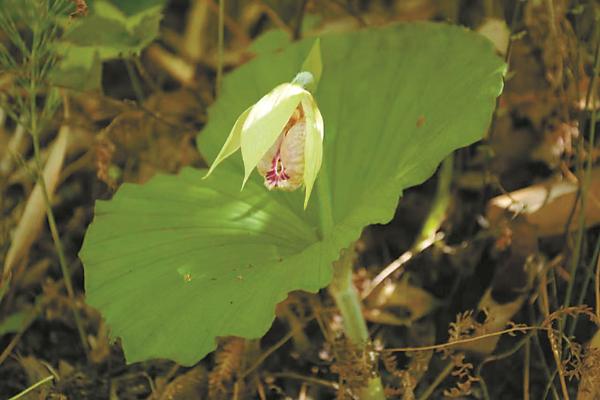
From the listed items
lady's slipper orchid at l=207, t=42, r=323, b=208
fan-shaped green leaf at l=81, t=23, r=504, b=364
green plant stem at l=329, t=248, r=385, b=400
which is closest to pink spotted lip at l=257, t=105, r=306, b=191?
lady's slipper orchid at l=207, t=42, r=323, b=208

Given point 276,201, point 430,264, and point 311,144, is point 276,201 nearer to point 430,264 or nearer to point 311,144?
point 311,144

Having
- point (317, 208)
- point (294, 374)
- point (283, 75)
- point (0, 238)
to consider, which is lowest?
point (294, 374)

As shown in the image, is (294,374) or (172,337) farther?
(294,374)

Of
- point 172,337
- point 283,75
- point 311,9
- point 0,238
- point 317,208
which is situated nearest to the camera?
point 172,337

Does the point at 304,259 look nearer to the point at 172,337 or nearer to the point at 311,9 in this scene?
the point at 172,337

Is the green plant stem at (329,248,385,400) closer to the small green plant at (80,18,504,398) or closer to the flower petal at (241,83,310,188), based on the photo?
the small green plant at (80,18,504,398)

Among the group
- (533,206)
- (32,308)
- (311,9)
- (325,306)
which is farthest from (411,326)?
(311,9)

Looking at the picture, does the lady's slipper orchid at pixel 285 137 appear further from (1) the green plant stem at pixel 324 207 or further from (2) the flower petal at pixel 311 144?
(1) the green plant stem at pixel 324 207
